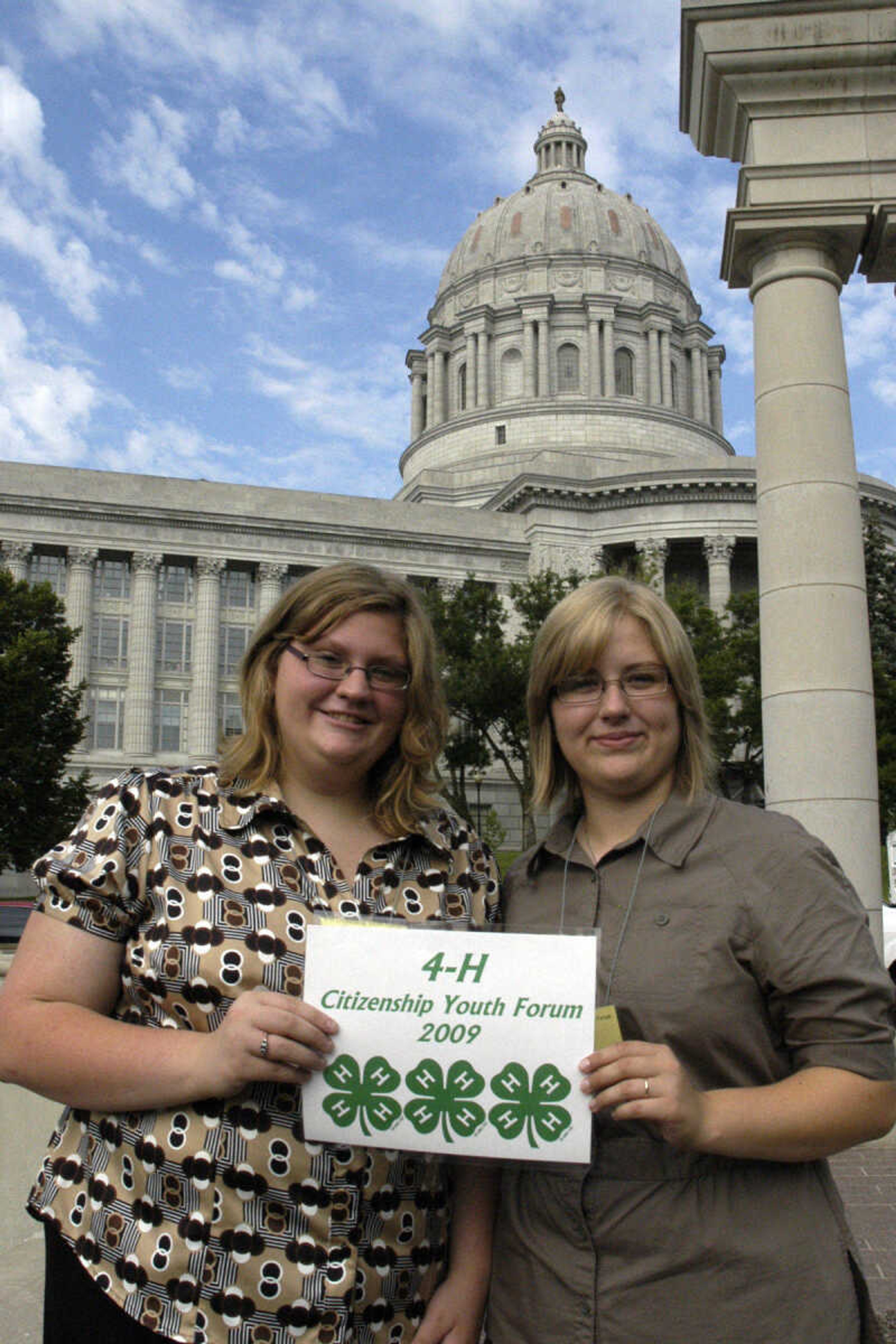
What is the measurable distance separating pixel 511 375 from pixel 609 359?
6.75 m

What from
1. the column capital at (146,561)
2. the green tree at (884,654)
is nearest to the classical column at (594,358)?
the column capital at (146,561)

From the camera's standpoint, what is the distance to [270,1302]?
246 centimetres

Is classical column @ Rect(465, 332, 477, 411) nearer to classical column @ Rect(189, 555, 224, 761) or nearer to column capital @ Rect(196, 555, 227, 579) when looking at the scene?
column capital @ Rect(196, 555, 227, 579)

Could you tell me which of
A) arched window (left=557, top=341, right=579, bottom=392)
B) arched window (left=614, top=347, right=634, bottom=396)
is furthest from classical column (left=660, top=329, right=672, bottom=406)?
arched window (left=557, top=341, right=579, bottom=392)

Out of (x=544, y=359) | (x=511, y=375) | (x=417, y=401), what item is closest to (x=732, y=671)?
(x=544, y=359)

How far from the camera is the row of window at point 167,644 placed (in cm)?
5241

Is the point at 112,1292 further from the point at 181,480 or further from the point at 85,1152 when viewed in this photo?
the point at 181,480

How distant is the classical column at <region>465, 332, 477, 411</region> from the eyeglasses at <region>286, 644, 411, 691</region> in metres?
75.1

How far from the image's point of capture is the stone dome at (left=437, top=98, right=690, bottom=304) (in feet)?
260

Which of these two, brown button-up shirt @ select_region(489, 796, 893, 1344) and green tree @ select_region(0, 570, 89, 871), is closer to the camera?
brown button-up shirt @ select_region(489, 796, 893, 1344)

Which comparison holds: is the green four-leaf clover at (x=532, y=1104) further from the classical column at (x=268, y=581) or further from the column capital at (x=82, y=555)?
the column capital at (x=82, y=555)

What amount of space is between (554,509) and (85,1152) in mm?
53797

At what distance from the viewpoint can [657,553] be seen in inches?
2104

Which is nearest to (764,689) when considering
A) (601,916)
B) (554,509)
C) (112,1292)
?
(601,916)
